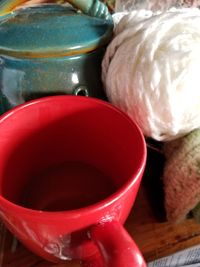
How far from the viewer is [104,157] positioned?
336mm

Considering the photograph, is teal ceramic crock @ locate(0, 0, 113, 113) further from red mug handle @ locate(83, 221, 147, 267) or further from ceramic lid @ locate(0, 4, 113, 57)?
red mug handle @ locate(83, 221, 147, 267)

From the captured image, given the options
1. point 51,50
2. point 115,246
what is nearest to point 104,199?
point 115,246


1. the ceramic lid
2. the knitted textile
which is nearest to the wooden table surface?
the knitted textile

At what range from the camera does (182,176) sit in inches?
11.4

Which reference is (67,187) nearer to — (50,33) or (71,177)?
(71,177)

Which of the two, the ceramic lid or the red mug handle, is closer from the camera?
the red mug handle

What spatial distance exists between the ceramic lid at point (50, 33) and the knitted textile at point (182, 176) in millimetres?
114

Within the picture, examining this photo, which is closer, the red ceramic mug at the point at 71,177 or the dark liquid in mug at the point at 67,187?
the red ceramic mug at the point at 71,177

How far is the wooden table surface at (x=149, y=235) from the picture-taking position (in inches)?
12.2

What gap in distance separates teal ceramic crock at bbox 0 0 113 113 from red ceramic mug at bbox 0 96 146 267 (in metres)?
0.03

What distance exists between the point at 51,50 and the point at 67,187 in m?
0.13

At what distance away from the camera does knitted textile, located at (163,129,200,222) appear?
283 millimetres

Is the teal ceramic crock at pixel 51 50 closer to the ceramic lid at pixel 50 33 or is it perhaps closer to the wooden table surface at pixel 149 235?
the ceramic lid at pixel 50 33

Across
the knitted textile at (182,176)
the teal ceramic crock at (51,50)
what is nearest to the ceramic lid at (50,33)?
the teal ceramic crock at (51,50)
